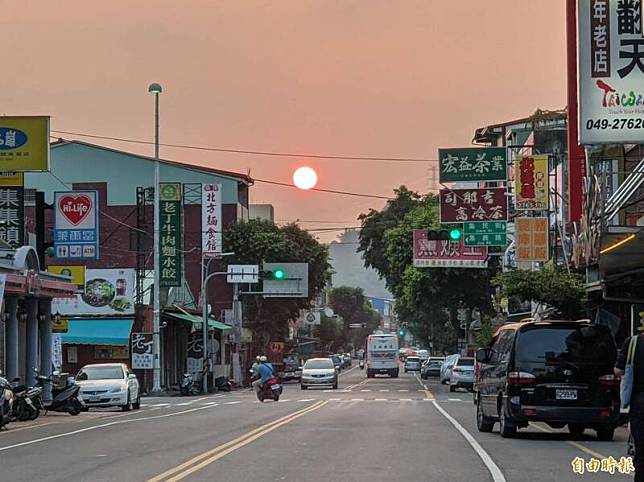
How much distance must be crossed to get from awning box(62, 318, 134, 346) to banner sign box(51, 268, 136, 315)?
1.80 feet

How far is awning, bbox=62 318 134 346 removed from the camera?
53.4 metres

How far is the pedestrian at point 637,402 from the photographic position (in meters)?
10.5

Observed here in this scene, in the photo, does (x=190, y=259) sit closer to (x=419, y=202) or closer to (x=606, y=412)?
(x=419, y=202)

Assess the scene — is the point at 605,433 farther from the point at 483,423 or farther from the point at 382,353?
the point at 382,353

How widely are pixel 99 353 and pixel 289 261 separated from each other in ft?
81.7

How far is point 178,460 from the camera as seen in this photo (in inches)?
643

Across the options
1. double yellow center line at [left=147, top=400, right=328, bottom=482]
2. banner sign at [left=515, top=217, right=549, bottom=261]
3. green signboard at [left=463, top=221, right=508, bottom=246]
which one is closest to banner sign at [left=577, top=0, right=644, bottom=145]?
double yellow center line at [left=147, top=400, right=328, bottom=482]

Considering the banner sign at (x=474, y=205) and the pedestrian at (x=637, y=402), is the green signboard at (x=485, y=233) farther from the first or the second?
the pedestrian at (x=637, y=402)

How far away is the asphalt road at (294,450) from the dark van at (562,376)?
1.58 feet

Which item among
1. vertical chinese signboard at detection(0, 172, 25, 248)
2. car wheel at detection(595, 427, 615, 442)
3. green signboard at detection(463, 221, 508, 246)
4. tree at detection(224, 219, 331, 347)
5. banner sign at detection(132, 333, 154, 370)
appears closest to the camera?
car wheel at detection(595, 427, 615, 442)

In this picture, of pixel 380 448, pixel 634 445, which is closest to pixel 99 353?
pixel 380 448

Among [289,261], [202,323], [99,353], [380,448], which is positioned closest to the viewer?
[380,448]

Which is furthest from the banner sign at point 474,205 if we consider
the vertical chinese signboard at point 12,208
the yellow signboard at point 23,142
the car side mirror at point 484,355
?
the car side mirror at point 484,355

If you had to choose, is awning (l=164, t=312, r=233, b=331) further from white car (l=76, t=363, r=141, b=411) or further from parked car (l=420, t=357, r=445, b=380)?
white car (l=76, t=363, r=141, b=411)
